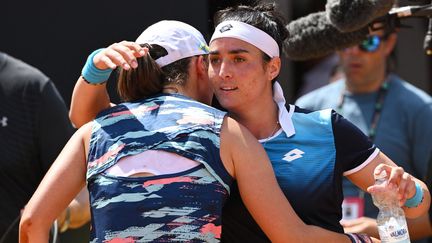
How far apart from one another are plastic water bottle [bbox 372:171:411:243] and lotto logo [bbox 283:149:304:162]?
302 millimetres

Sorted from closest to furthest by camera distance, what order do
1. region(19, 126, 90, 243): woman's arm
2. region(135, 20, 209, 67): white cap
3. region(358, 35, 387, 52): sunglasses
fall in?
region(19, 126, 90, 243): woman's arm
region(135, 20, 209, 67): white cap
region(358, 35, 387, 52): sunglasses

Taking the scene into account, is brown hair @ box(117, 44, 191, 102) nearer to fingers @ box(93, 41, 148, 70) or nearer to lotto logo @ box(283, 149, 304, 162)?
fingers @ box(93, 41, 148, 70)

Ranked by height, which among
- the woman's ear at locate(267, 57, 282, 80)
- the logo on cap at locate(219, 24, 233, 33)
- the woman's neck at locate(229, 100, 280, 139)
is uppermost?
the logo on cap at locate(219, 24, 233, 33)

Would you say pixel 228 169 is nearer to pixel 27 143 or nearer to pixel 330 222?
pixel 330 222

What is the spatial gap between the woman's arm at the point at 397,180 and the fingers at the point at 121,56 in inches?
30.0

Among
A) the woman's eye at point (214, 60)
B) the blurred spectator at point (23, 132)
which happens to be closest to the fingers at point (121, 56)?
the woman's eye at point (214, 60)

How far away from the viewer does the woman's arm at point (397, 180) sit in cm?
273

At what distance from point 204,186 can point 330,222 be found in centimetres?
51

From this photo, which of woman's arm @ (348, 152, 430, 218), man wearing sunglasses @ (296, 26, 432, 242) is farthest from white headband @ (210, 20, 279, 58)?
man wearing sunglasses @ (296, 26, 432, 242)

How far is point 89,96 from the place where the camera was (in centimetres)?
291

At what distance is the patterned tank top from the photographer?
259cm

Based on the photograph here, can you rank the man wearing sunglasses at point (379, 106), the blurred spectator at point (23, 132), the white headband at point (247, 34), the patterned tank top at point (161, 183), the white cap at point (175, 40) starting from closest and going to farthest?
the patterned tank top at point (161, 183) → the white cap at point (175, 40) → the white headband at point (247, 34) → the blurred spectator at point (23, 132) → the man wearing sunglasses at point (379, 106)

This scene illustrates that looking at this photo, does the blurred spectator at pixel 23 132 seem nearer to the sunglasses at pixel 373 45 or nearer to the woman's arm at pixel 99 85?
the woman's arm at pixel 99 85

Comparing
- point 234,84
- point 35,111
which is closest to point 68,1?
point 35,111
